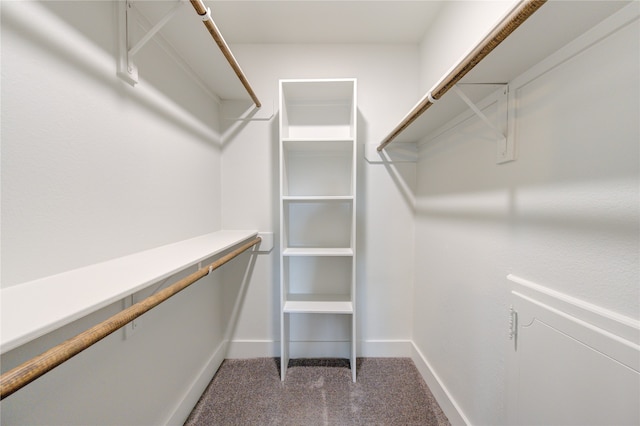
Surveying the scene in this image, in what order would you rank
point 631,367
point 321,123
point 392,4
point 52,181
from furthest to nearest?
point 321,123 < point 392,4 < point 52,181 < point 631,367

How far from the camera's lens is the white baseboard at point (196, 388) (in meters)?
1.11

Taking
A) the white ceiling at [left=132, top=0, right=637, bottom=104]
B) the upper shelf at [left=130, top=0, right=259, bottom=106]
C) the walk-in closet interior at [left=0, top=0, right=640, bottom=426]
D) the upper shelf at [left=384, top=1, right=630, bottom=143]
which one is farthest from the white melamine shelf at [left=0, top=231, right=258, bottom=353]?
the upper shelf at [left=384, top=1, right=630, bottom=143]

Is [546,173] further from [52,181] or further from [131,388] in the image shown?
[131,388]

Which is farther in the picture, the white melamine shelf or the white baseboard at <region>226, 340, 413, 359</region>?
the white baseboard at <region>226, 340, 413, 359</region>

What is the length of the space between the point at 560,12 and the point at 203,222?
1.59 m

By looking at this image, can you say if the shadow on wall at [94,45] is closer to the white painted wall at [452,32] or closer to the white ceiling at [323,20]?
the white ceiling at [323,20]

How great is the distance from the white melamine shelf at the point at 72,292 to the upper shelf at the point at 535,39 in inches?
43.9

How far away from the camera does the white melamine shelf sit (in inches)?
14.1

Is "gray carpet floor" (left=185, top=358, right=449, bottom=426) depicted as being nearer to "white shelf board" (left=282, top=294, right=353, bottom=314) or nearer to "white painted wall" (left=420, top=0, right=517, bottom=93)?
"white shelf board" (left=282, top=294, right=353, bottom=314)

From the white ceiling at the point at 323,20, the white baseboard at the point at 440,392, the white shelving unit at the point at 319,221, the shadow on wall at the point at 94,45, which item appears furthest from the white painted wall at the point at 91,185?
the white baseboard at the point at 440,392

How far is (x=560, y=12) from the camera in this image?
52 centimetres

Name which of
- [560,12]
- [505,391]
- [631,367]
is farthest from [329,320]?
[560,12]

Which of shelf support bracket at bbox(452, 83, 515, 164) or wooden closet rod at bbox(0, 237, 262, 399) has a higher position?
shelf support bracket at bbox(452, 83, 515, 164)

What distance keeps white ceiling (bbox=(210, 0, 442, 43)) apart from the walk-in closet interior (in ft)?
0.05
